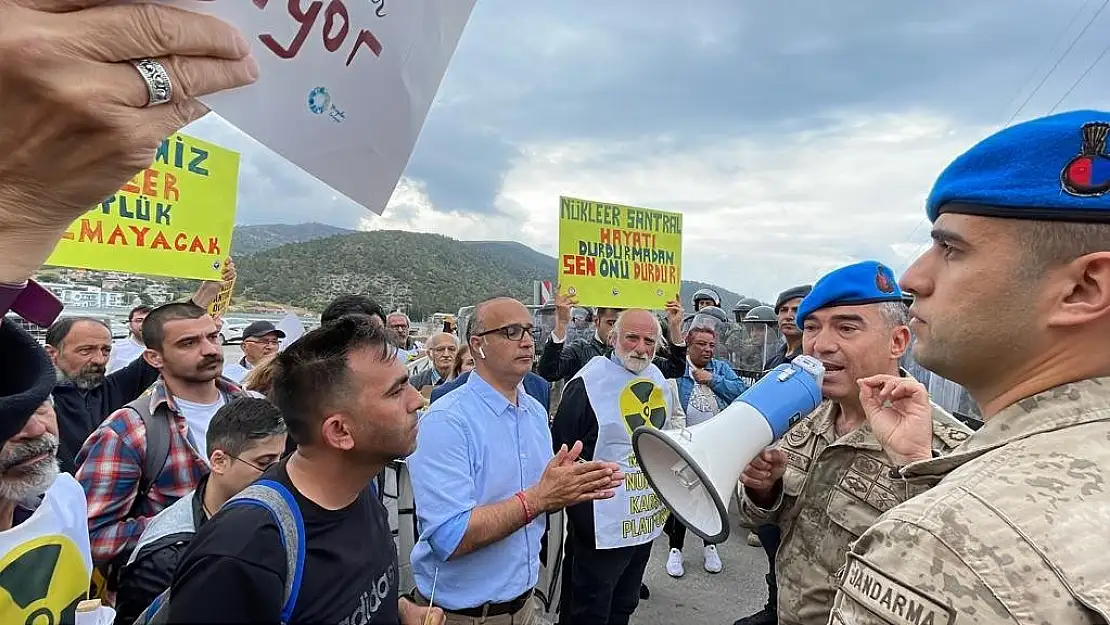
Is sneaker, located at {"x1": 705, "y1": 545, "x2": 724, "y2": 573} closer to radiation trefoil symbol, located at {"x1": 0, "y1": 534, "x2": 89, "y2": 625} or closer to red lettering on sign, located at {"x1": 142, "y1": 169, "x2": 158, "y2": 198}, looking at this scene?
radiation trefoil symbol, located at {"x1": 0, "y1": 534, "x2": 89, "y2": 625}

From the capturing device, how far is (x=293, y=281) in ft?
133

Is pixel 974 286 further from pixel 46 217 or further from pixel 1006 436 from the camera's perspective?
pixel 46 217

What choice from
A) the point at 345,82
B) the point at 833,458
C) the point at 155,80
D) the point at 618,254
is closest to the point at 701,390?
the point at 618,254

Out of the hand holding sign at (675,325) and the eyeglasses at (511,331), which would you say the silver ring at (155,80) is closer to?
the eyeglasses at (511,331)

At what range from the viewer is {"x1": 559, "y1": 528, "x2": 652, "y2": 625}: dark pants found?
414 cm

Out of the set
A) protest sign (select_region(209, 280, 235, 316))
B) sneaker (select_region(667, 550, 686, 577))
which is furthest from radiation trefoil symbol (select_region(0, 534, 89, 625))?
sneaker (select_region(667, 550, 686, 577))

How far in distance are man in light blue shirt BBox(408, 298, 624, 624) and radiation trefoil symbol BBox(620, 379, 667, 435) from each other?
4.06 ft

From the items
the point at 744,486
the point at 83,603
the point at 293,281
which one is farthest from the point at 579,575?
the point at 293,281

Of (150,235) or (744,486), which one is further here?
(150,235)

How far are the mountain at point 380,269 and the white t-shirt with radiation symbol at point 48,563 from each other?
100 ft

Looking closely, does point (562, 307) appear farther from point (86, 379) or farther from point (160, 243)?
point (86, 379)

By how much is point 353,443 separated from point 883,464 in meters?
1.81

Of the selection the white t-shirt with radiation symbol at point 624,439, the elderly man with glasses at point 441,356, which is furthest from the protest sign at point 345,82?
the elderly man with glasses at point 441,356

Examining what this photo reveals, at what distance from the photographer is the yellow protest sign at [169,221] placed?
143 inches
